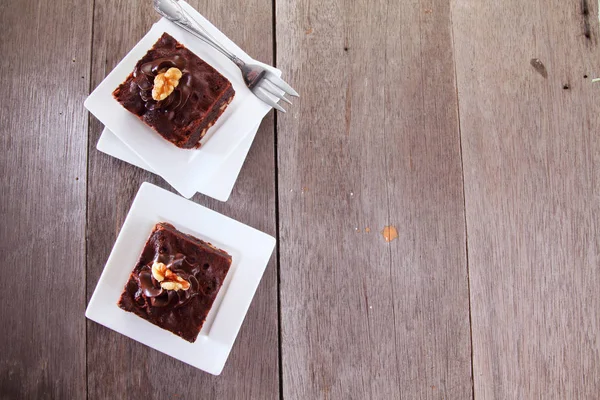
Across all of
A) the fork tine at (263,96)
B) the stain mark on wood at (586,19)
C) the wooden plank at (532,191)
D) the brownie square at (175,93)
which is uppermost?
the brownie square at (175,93)

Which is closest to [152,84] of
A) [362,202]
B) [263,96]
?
[263,96]

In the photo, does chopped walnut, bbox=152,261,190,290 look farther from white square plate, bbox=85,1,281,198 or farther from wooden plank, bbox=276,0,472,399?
wooden plank, bbox=276,0,472,399

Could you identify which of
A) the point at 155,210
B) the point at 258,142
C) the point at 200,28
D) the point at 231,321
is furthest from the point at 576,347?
the point at 200,28

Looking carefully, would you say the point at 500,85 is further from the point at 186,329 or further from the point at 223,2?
the point at 186,329

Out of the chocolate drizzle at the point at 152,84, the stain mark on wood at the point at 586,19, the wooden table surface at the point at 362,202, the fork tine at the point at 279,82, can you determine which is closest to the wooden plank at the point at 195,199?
the wooden table surface at the point at 362,202

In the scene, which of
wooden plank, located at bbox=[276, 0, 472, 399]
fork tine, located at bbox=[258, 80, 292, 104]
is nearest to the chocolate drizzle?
fork tine, located at bbox=[258, 80, 292, 104]

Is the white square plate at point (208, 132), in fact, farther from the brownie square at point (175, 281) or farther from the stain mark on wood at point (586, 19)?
the stain mark on wood at point (586, 19)
